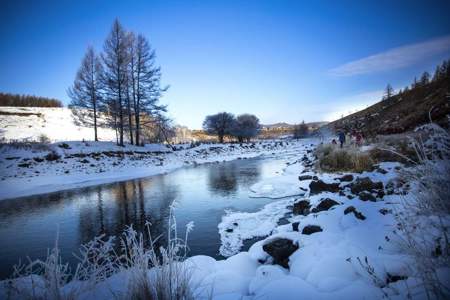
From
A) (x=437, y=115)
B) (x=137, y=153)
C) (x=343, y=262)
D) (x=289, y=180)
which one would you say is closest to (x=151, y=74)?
(x=137, y=153)

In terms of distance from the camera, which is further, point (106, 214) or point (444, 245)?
point (106, 214)

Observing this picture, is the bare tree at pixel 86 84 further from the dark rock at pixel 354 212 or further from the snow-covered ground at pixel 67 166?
the dark rock at pixel 354 212

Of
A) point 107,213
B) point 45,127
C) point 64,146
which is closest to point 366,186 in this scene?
point 107,213

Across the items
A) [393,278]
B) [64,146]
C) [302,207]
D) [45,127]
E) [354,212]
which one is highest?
[45,127]

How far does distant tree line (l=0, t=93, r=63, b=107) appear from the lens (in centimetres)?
6594

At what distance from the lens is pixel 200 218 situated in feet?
22.5

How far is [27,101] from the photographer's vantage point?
2749 inches

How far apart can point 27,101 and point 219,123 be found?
56287 millimetres

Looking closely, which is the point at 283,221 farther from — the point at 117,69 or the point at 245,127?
the point at 245,127

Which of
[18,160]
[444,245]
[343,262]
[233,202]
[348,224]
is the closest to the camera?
[444,245]

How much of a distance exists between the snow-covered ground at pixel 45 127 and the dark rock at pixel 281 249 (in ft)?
87.5

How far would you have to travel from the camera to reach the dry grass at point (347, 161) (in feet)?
31.1

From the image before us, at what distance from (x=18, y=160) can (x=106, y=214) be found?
11.2 metres

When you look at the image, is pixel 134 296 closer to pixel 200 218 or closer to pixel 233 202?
pixel 200 218
